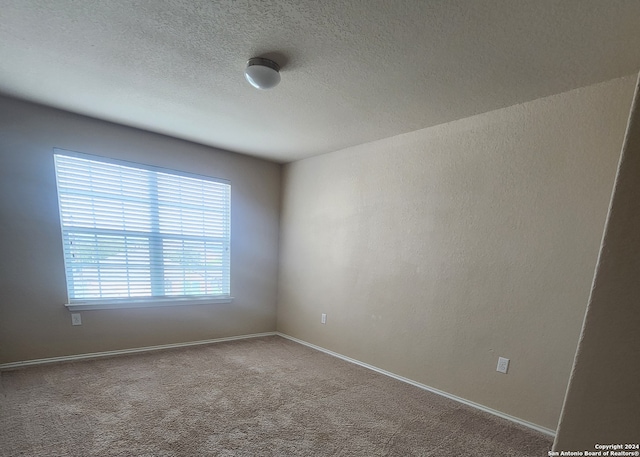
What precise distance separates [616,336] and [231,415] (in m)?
2.06

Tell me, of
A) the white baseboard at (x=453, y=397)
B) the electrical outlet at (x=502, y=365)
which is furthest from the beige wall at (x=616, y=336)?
Result: the white baseboard at (x=453, y=397)

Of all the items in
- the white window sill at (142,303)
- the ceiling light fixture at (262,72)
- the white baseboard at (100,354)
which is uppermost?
the ceiling light fixture at (262,72)

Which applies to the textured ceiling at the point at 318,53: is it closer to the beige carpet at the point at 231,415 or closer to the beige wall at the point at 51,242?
the beige wall at the point at 51,242

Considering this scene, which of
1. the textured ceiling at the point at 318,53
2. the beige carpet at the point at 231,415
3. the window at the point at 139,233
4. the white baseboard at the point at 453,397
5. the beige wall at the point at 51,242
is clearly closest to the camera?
the textured ceiling at the point at 318,53

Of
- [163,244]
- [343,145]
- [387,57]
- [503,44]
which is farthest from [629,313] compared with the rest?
[163,244]

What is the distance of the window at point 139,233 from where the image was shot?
2555 millimetres

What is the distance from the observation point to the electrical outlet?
1.97 m

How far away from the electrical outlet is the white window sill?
9.37ft

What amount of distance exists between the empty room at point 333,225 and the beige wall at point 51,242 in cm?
2

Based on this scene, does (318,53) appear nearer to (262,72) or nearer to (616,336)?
(262,72)

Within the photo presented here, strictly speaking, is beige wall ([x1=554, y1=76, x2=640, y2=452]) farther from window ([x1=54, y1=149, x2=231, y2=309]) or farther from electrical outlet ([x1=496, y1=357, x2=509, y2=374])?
window ([x1=54, y1=149, x2=231, y2=309])

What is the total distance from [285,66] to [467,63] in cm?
105

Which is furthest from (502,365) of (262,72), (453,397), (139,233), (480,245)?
(139,233)

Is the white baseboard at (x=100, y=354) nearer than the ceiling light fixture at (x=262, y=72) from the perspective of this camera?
No
